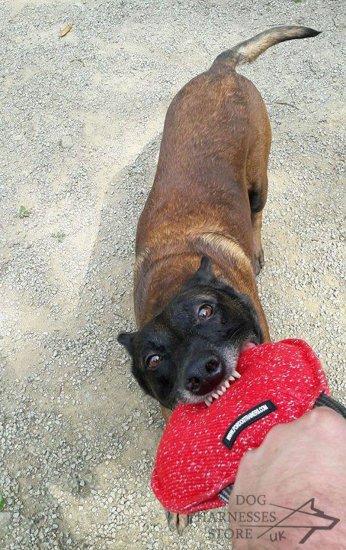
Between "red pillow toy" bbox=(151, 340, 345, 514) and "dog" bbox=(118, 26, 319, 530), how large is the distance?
26 centimetres

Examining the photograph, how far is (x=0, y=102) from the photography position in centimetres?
794

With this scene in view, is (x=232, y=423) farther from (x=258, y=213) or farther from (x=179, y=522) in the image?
(x=258, y=213)

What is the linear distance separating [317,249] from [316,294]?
0.59 metres

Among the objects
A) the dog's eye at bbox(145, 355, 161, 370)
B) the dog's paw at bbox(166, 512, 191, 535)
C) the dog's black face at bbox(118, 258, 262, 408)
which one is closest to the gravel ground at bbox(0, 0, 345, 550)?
the dog's paw at bbox(166, 512, 191, 535)

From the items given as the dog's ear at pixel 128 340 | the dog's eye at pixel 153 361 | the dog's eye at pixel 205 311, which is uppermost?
the dog's eye at pixel 205 311

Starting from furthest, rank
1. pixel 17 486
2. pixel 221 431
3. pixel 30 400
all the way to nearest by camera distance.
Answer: pixel 30 400 < pixel 17 486 < pixel 221 431

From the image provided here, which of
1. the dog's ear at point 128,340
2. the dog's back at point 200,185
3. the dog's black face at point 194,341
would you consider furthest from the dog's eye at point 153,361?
the dog's back at point 200,185

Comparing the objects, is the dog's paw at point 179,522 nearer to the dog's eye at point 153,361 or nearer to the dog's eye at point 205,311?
the dog's eye at point 153,361

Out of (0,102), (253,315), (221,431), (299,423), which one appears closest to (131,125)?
(0,102)

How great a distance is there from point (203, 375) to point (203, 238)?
5.82 feet

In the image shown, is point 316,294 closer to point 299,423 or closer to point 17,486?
point 17,486

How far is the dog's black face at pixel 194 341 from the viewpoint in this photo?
2850 mm

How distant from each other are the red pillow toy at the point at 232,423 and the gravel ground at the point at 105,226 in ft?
6.50

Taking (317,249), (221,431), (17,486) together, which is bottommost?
(17,486)
